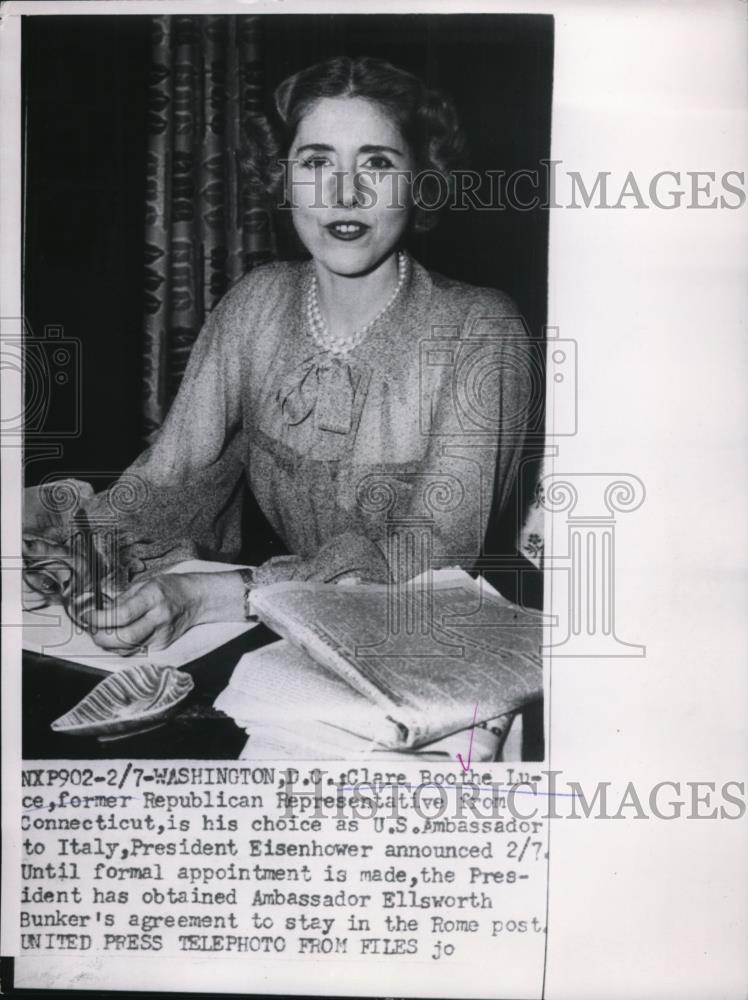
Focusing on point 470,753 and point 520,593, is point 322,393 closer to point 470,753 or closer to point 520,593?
point 520,593

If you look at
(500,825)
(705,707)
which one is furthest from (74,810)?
(705,707)

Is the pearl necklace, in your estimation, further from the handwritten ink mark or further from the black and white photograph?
the handwritten ink mark

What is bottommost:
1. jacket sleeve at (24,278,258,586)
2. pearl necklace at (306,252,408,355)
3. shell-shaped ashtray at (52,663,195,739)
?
shell-shaped ashtray at (52,663,195,739)

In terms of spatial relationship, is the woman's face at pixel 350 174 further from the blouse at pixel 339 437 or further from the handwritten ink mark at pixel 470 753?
the handwritten ink mark at pixel 470 753

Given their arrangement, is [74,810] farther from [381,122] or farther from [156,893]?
[381,122]

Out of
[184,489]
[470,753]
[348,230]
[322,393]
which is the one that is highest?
[348,230]

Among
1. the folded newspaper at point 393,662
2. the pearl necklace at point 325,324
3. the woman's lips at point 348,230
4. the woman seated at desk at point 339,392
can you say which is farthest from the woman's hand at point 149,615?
the woman's lips at point 348,230

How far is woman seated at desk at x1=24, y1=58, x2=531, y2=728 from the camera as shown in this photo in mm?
1467

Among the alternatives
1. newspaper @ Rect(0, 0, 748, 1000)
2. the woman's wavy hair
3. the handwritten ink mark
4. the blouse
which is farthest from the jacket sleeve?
the handwritten ink mark

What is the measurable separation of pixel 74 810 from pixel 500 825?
604 mm

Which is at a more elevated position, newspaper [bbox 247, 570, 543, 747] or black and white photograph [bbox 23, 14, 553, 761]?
black and white photograph [bbox 23, 14, 553, 761]

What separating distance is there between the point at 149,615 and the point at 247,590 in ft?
0.47

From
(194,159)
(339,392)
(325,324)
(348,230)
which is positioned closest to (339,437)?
(339,392)

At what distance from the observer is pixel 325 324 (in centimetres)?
150
